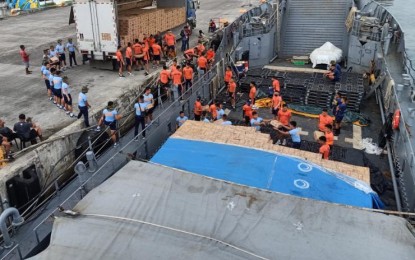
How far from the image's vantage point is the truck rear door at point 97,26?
52.2 ft

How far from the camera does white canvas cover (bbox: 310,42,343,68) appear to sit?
1808 centimetres

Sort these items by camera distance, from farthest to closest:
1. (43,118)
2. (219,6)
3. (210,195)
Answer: (219,6), (43,118), (210,195)

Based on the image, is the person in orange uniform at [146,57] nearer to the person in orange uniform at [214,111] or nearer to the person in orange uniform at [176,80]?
the person in orange uniform at [176,80]

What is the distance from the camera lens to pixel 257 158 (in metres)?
8.34

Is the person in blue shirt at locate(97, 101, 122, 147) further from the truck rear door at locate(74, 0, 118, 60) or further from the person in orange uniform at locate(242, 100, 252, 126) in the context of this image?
the truck rear door at locate(74, 0, 118, 60)

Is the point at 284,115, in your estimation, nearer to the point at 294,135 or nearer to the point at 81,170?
the point at 294,135

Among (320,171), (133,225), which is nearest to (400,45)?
(320,171)

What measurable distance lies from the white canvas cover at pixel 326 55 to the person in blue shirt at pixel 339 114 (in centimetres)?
570

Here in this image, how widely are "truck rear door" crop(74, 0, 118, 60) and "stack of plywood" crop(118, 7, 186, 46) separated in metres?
0.95

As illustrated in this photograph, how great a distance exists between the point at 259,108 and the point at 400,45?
852 cm

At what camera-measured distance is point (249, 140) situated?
30.0 feet

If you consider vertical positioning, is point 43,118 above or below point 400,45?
below

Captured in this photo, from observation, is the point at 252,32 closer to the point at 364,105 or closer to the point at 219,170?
the point at 364,105

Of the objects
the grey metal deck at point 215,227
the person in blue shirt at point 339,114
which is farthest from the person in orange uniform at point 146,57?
the grey metal deck at point 215,227
